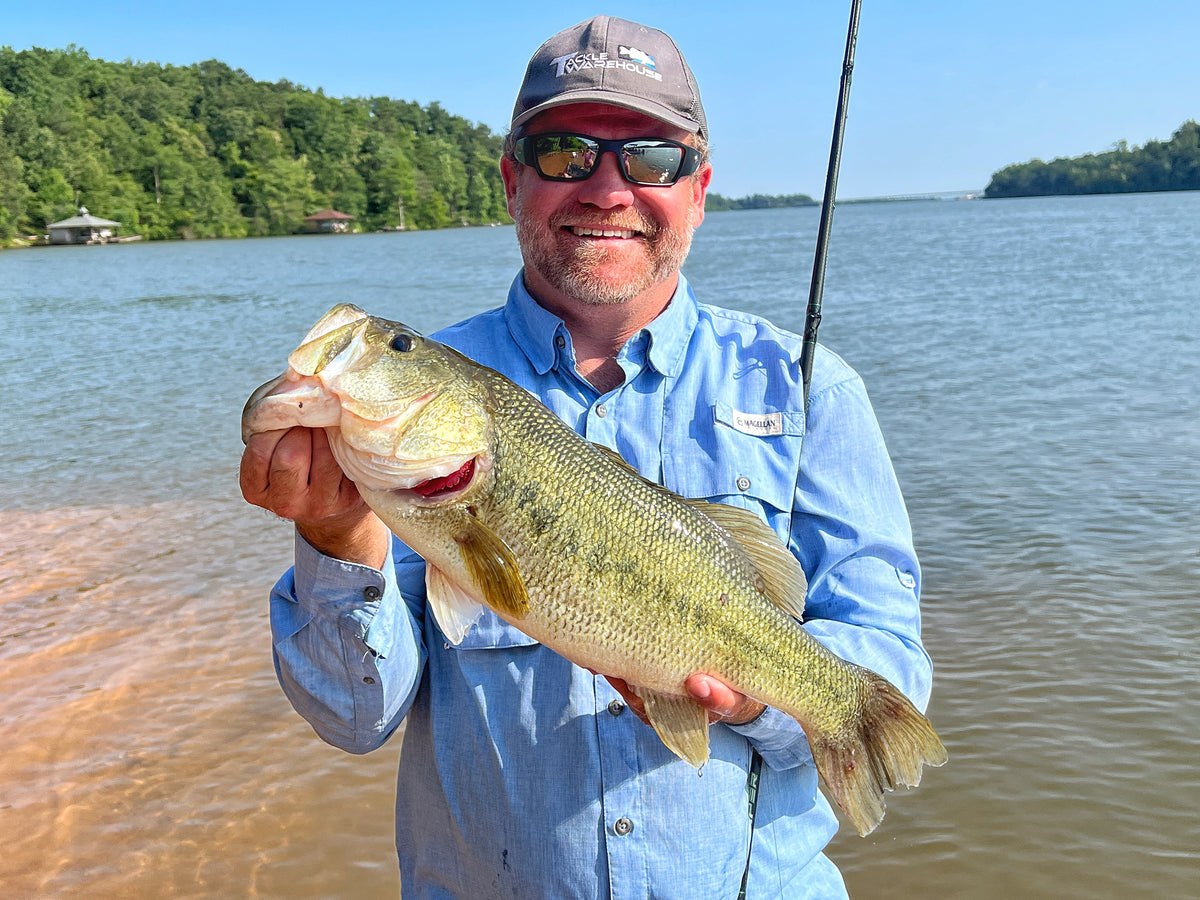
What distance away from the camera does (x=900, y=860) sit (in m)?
4.94

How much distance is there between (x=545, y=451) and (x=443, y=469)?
0.79 feet

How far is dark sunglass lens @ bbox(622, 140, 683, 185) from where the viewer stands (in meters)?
2.87

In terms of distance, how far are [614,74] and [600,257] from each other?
533mm

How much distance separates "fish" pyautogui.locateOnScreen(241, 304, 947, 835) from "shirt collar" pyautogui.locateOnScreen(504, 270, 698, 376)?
55 cm

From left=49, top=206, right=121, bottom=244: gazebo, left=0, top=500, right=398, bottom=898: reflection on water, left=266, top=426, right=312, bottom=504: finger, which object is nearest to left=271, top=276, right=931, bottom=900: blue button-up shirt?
left=266, top=426, right=312, bottom=504: finger

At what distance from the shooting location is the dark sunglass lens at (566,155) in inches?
113

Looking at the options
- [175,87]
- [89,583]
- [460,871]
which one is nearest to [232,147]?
[175,87]

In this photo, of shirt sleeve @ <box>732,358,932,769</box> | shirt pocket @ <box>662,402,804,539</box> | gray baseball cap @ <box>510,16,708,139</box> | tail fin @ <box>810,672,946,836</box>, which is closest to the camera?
tail fin @ <box>810,672,946,836</box>

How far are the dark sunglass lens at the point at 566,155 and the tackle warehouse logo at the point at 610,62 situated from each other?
192 mm

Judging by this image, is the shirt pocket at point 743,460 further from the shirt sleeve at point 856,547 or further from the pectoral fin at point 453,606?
the pectoral fin at point 453,606

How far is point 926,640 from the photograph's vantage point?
7051 mm

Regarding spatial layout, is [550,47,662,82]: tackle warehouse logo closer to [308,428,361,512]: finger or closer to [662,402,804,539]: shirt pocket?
[662,402,804,539]: shirt pocket

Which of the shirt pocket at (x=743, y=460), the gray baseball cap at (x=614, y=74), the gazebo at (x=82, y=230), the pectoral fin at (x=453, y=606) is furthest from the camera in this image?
the gazebo at (x=82, y=230)

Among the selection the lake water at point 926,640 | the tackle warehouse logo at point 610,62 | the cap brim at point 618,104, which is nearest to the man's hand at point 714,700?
the cap brim at point 618,104
